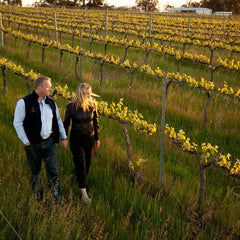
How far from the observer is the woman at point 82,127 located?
4.15 m

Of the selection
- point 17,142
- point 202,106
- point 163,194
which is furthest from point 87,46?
point 163,194

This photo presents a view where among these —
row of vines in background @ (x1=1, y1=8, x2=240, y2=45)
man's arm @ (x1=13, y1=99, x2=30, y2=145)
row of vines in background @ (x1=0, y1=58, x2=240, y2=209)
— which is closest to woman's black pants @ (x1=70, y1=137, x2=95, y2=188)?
man's arm @ (x1=13, y1=99, x2=30, y2=145)

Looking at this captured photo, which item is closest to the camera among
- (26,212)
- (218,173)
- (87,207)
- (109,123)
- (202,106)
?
(26,212)

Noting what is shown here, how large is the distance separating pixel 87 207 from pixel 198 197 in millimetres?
1817

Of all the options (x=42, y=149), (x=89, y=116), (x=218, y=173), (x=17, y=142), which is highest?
(x=89, y=116)

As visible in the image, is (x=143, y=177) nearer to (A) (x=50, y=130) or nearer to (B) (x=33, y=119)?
(A) (x=50, y=130)

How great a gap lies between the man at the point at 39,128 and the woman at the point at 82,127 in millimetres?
265

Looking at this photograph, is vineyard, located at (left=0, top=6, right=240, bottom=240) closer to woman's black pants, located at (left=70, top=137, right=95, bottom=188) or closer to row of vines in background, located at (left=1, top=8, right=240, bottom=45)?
woman's black pants, located at (left=70, top=137, right=95, bottom=188)

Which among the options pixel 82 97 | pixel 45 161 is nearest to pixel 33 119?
pixel 45 161

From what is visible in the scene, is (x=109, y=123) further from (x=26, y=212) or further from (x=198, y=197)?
(x=26, y=212)

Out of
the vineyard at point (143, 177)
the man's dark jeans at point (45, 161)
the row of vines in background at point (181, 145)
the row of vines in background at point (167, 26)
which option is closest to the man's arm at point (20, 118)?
the man's dark jeans at point (45, 161)

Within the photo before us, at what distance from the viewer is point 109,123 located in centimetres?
733

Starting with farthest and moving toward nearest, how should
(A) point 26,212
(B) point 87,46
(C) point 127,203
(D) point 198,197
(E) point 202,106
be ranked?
(B) point 87,46, (E) point 202,106, (D) point 198,197, (C) point 127,203, (A) point 26,212

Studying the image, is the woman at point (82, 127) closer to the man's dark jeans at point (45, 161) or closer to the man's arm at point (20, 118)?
the man's dark jeans at point (45, 161)
